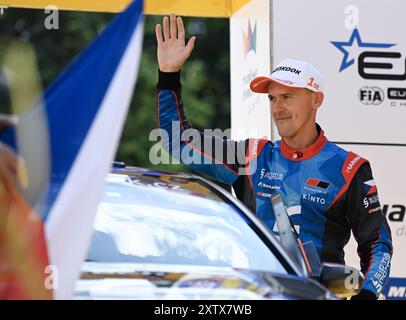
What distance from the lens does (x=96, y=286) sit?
409 cm

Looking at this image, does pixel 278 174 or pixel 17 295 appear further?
pixel 278 174

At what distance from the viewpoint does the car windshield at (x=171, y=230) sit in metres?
4.59

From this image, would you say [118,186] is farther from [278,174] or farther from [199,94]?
[199,94]

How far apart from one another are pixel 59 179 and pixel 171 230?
95 centimetres

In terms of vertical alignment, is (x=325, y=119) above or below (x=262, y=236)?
above

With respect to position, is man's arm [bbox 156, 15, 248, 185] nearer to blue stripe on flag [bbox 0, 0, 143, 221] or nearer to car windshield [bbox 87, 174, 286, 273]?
car windshield [bbox 87, 174, 286, 273]

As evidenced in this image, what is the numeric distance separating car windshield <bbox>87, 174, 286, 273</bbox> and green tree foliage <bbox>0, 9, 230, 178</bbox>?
18884 mm

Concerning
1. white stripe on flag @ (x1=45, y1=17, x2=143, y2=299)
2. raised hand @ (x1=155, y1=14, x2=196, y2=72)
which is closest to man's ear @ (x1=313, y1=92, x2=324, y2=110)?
raised hand @ (x1=155, y1=14, x2=196, y2=72)

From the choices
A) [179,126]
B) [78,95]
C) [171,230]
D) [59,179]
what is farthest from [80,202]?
[179,126]

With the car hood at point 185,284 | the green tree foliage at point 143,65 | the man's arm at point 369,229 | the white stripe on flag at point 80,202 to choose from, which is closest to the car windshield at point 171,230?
the car hood at point 185,284

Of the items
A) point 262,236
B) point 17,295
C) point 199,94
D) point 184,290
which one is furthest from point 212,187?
point 199,94

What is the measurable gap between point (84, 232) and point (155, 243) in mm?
841

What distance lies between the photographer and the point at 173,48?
21.4 ft

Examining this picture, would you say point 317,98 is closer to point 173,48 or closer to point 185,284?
point 173,48
